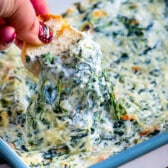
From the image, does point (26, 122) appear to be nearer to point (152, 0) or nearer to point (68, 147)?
point (68, 147)

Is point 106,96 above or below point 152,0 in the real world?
below

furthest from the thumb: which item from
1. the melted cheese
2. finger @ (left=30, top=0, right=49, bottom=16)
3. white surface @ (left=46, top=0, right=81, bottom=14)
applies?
white surface @ (left=46, top=0, right=81, bottom=14)

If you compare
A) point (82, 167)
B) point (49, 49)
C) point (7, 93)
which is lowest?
point (82, 167)

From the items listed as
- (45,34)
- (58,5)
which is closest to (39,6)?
(45,34)

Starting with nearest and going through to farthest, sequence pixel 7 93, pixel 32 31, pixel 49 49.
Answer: pixel 32 31 → pixel 49 49 → pixel 7 93

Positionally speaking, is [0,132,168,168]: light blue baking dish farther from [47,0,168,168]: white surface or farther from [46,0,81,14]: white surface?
[46,0,81,14]: white surface

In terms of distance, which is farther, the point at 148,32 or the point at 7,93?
the point at 148,32

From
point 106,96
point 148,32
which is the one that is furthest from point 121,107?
point 148,32

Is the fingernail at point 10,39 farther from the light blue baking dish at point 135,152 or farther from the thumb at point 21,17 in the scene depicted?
the light blue baking dish at point 135,152
